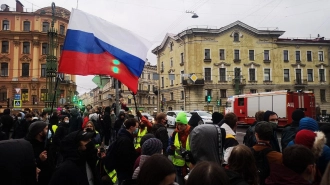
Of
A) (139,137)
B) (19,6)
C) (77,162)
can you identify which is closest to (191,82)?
(19,6)

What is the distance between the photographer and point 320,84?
53562mm

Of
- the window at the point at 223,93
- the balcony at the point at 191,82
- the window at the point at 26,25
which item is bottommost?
the window at the point at 223,93

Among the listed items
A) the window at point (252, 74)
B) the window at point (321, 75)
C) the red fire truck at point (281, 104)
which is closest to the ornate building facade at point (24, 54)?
the window at point (252, 74)

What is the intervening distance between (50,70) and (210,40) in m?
38.2

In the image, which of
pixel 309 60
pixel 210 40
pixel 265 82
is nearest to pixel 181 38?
pixel 210 40

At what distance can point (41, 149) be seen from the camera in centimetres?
444

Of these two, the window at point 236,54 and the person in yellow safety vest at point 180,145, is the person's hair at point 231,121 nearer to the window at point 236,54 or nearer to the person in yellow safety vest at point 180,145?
the person in yellow safety vest at point 180,145

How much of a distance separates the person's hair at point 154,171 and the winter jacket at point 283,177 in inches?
48.1

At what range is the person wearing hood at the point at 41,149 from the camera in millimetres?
4246

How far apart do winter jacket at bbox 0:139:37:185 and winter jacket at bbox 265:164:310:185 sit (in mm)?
2334

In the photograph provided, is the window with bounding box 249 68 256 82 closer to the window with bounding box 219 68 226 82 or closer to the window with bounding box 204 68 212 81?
the window with bounding box 219 68 226 82

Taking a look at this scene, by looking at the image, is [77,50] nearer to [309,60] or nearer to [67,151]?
[67,151]

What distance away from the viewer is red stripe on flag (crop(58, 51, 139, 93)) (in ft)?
19.0

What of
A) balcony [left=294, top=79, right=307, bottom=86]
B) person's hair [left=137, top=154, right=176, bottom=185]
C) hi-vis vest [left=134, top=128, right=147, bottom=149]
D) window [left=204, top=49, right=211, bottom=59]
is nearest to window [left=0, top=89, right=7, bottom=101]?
window [left=204, top=49, right=211, bottom=59]
